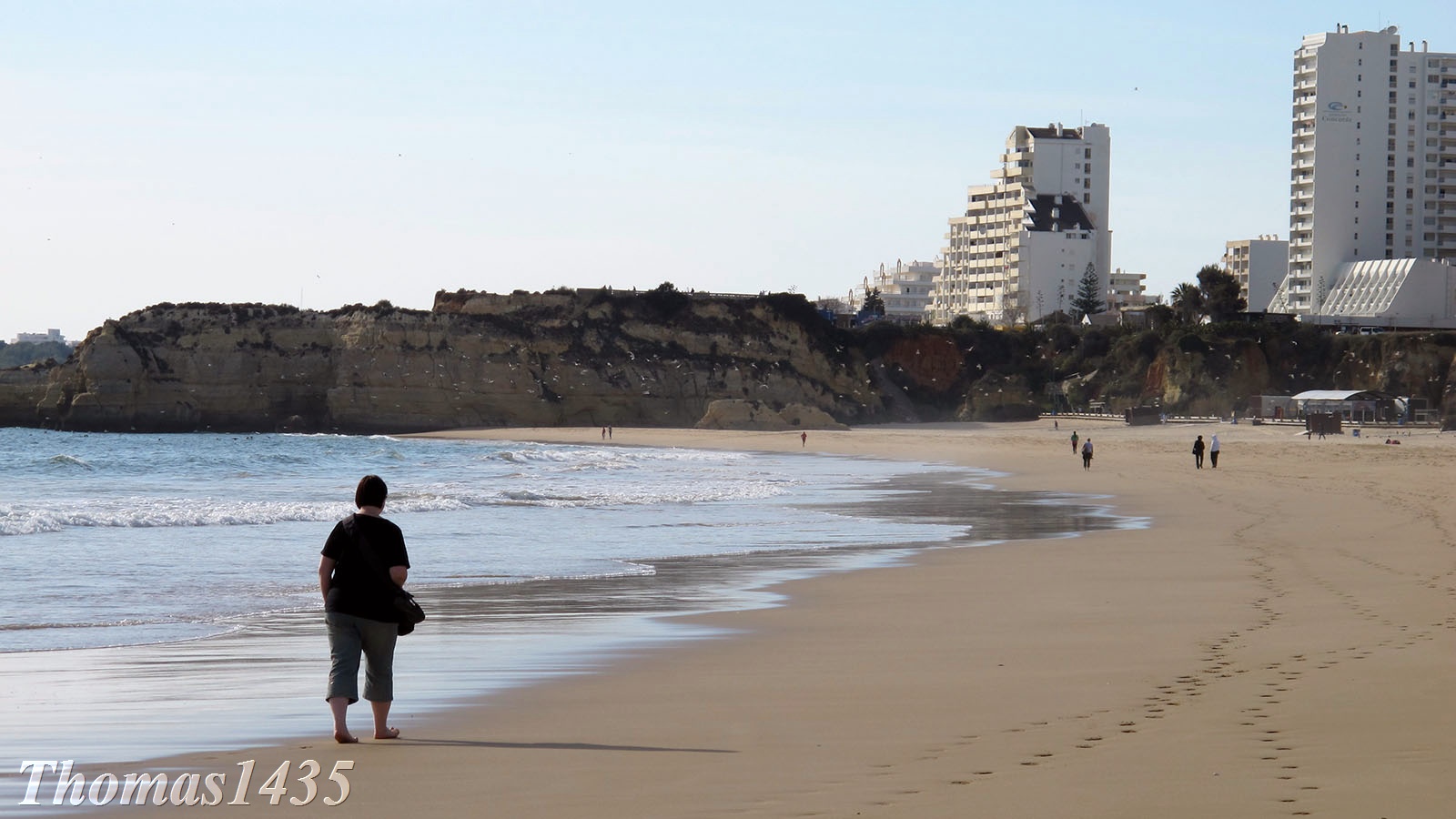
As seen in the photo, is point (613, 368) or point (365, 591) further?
point (613, 368)

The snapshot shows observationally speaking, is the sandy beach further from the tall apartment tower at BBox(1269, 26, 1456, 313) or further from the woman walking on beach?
the tall apartment tower at BBox(1269, 26, 1456, 313)

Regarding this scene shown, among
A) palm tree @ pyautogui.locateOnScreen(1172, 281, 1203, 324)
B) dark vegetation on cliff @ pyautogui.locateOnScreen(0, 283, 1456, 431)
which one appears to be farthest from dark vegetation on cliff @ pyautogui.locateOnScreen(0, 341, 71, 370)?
palm tree @ pyautogui.locateOnScreen(1172, 281, 1203, 324)

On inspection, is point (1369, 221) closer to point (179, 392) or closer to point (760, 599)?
point (179, 392)

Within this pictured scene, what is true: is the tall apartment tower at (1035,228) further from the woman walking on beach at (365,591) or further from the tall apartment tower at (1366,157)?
the woman walking on beach at (365,591)

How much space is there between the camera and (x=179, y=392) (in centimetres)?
7356

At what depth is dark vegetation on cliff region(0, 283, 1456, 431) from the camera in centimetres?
7419

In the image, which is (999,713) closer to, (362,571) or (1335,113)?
(362,571)

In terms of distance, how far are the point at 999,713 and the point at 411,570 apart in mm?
8932

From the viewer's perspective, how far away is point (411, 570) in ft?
45.8

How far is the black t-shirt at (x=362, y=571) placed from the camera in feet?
20.1

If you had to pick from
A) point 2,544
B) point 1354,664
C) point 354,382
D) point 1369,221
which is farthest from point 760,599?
point 1369,221

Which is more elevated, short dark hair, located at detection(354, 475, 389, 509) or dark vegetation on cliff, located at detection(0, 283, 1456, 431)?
dark vegetation on cliff, located at detection(0, 283, 1456, 431)

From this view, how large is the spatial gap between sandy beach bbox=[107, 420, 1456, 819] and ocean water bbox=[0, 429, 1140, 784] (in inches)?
26.0

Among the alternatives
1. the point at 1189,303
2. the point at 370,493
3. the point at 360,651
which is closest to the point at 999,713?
the point at 360,651
